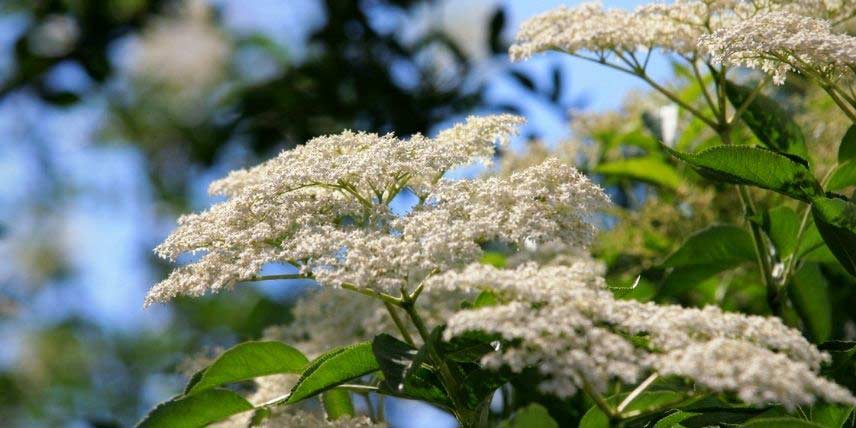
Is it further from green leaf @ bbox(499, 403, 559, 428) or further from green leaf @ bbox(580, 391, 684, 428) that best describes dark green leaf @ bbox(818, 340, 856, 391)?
green leaf @ bbox(499, 403, 559, 428)

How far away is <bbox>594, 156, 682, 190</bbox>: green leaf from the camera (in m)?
2.21

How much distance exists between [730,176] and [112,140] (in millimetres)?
4339

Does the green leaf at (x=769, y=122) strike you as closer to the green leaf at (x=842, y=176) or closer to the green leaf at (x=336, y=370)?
the green leaf at (x=842, y=176)

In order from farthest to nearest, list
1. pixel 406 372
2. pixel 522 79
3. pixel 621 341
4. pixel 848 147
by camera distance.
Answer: pixel 522 79
pixel 848 147
pixel 406 372
pixel 621 341

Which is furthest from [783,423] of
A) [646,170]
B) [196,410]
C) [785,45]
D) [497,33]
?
[497,33]

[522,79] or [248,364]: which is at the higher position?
[522,79]

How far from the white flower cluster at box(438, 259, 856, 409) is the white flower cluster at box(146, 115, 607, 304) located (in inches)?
3.1

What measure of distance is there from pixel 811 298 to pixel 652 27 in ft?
1.58

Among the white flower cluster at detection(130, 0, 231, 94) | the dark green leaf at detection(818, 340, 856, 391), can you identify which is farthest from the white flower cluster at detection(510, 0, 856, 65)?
the white flower cluster at detection(130, 0, 231, 94)

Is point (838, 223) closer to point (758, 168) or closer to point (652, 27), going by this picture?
point (758, 168)

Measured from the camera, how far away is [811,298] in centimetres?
163

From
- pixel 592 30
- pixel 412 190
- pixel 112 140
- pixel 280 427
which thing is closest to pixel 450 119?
pixel 592 30

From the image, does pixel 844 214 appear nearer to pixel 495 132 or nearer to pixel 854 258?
pixel 854 258

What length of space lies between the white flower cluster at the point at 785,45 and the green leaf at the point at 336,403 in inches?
26.6
